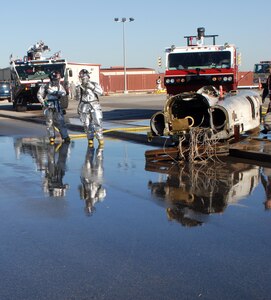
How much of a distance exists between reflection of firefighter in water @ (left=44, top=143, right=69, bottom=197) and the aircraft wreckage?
205 centimetres

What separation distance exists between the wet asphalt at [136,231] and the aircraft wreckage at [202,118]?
1.89ft

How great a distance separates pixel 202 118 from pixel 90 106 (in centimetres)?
321

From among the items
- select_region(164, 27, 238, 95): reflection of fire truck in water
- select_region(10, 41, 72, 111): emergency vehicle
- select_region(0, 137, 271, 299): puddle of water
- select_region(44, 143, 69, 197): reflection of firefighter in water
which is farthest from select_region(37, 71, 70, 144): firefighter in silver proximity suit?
select_region(10, 41, 72, 111): emergency vehicle

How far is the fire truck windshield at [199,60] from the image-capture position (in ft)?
56.9

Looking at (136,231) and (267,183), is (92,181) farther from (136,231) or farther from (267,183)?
(136,231)

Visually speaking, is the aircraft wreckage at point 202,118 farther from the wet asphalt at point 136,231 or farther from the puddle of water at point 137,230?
the puddle of water at point 137,230

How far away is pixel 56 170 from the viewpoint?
9586mm

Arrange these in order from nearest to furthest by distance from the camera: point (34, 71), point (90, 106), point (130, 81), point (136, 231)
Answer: point (136, 231)
point (90, 106)
point (34, 71)
point (130, 81)

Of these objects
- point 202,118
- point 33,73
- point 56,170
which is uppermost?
point 33,73

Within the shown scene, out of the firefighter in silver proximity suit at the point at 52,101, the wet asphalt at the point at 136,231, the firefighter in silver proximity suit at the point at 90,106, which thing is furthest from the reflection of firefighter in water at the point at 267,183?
the firefighter in silver proximity suit at the point at 52,101

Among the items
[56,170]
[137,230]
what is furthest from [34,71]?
[137,230]

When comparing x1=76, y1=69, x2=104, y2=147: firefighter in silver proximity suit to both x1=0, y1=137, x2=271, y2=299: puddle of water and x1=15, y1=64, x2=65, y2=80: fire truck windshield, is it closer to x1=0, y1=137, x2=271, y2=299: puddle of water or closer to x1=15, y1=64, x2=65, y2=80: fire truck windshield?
x1=0, y1=137, x2=271, y2=299: puddle of water

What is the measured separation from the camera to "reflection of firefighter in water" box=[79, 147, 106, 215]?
279 inches

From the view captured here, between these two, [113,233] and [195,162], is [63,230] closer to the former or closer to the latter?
[113,233]
